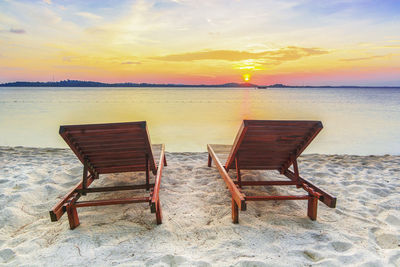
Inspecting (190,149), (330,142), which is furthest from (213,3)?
(330,142)

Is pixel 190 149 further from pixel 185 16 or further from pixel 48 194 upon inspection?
pixel 185 16

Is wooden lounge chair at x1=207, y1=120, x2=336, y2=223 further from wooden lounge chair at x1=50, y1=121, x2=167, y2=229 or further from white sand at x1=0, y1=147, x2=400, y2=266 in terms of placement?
wooden lounge chair at x1=50, y1=121, x2=167, y2=229

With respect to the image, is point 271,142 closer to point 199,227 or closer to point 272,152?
point 272,152

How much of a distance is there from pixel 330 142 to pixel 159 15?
32.6 ft

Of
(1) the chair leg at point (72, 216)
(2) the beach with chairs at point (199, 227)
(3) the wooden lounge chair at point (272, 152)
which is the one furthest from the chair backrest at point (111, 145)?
(3) the wooden lounge chair at point (272, 152)

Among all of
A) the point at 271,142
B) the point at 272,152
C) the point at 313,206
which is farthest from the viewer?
the point at 272,152

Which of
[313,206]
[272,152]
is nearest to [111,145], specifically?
[272,152]

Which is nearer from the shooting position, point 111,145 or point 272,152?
point 111,145

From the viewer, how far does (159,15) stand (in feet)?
36.7

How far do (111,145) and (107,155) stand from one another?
11.5 inches

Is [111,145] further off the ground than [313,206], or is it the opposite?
[111,145]

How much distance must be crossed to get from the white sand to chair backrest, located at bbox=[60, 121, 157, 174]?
615 millimetres

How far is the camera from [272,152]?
3.86 meters

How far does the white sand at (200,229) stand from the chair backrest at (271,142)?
58cm
